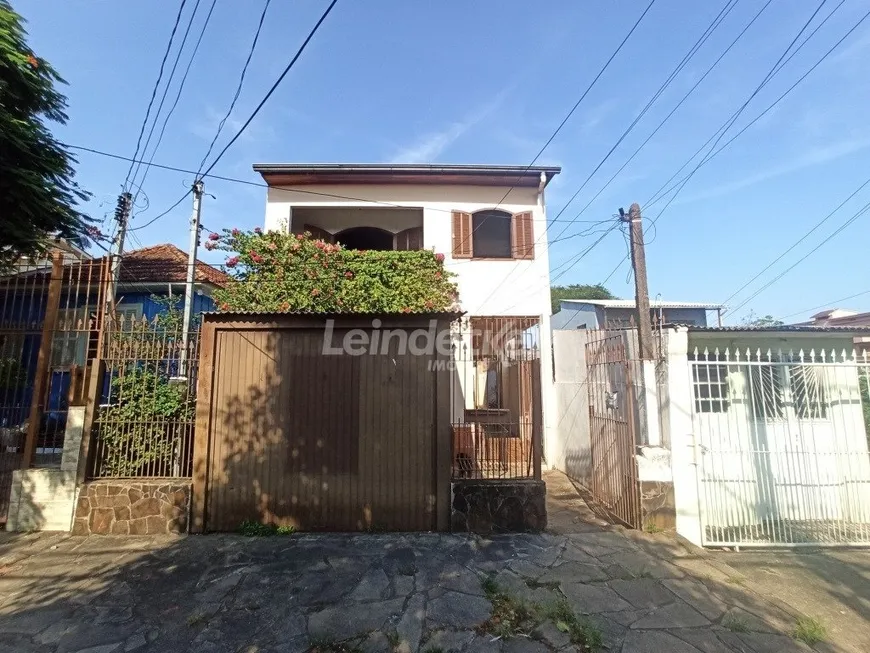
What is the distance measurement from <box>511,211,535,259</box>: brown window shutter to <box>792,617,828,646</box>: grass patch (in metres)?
7.96

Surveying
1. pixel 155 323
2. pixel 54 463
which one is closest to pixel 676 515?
pixel 155 323

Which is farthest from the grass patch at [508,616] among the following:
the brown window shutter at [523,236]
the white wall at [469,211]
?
the brown window shutter at [523,236]

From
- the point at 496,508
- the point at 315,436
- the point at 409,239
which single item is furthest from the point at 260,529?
the point at 409,239

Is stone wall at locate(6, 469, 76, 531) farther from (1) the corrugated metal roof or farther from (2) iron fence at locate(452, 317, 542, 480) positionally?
(1) the corrugated metal roof

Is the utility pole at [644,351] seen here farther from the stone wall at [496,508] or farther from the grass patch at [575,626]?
the grass patch at [575,626]

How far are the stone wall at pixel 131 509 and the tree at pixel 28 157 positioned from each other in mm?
3527

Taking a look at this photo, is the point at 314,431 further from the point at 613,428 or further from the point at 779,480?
the point at 779,480

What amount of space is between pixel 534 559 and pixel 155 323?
5.83 meters

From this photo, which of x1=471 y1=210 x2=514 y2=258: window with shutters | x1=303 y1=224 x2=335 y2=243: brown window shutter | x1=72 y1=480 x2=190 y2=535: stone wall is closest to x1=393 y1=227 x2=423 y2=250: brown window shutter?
x1=471 y1=210 x2=514 y2=258: window with shutters

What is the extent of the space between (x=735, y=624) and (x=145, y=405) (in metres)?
7.06

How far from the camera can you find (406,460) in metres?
5.39

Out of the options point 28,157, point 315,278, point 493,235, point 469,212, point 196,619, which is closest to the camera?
point 196,619

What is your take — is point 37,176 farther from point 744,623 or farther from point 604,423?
point 744,623

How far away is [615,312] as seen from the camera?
12156 mm
